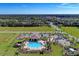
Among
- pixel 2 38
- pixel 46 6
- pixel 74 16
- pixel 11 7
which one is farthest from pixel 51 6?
pixel 2 38

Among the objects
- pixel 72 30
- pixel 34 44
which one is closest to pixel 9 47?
pixel 34 44

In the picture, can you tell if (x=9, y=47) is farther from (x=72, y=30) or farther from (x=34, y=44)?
(x=72, y=30)

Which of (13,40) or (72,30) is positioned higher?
(72,30)

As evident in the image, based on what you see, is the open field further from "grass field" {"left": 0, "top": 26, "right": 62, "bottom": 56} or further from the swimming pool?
the swimming pool

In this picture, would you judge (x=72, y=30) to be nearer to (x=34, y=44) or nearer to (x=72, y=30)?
(x=72, y=30)

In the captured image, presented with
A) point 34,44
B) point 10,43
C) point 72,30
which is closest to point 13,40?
point 10,43

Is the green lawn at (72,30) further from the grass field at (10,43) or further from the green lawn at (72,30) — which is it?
the grass field at (10,43)

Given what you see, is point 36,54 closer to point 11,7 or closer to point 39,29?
point 39,29

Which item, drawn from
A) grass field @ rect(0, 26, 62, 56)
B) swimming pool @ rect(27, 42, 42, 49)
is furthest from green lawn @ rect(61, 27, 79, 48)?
swimming pool @ rect(27, 42, 42, 49)

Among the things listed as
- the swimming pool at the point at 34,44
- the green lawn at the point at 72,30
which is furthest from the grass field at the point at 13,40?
the swimming pool at the point at 34,44

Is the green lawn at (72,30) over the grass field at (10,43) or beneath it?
over

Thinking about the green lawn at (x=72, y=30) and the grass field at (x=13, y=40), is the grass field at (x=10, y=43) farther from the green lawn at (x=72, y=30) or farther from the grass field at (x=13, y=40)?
the green lawn at (x=72, y=30)
